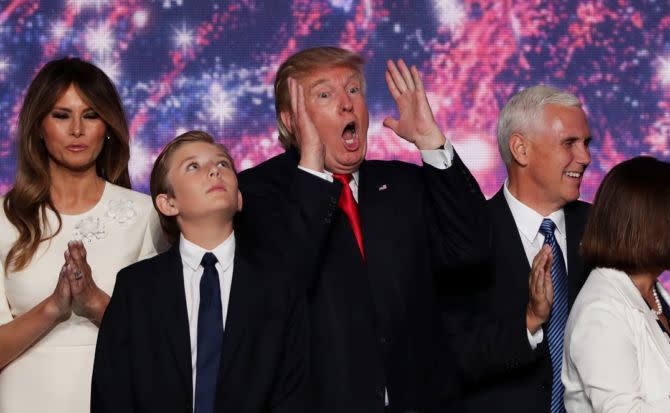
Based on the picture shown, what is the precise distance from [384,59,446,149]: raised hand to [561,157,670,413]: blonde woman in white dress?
54 cm

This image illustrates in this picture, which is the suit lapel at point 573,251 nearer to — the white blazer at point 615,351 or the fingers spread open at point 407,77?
the white blazer at point 615,351

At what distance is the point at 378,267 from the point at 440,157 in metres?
0.34

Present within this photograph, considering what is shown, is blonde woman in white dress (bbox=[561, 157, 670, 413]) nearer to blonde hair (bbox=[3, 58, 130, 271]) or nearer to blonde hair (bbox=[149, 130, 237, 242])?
blonde hair (bbox=[149, 130, 237, 242])

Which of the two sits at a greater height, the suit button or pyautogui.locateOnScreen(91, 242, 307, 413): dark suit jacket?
pyautogui.locateOnScreen(91, 242, 307, 413): dark suit jacket

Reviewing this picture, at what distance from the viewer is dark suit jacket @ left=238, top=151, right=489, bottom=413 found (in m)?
3.11

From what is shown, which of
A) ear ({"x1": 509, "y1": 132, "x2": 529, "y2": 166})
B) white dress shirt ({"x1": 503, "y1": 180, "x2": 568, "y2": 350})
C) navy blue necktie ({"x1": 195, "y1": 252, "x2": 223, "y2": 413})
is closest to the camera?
navy blue necktie ({"x1": 195, "y1": 252, "x2": 223, "y2": 413})

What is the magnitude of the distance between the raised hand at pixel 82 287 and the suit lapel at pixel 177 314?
28cm

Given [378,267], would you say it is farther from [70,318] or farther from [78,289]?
[70,318]

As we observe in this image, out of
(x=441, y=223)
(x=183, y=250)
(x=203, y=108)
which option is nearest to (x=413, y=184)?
(x=441, y=223)

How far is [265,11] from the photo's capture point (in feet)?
16.9

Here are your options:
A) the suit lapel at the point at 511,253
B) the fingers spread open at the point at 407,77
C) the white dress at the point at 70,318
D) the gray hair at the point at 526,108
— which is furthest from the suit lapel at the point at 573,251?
the white dress at the point at 70,318

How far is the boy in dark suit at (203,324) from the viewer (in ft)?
9.53

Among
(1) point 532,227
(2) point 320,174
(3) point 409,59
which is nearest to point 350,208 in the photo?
(2) point 320,174

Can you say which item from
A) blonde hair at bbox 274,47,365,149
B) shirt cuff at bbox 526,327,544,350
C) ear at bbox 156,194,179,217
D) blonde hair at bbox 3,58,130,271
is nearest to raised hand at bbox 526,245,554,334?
shirt cuff at bbox 526,327,544,350
